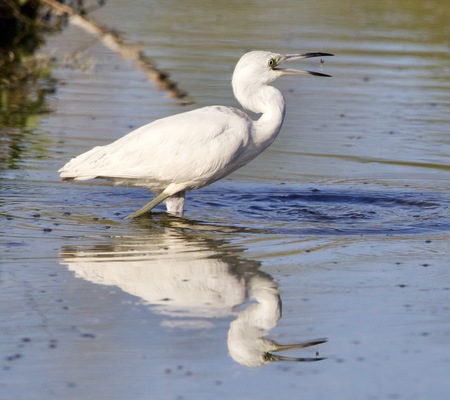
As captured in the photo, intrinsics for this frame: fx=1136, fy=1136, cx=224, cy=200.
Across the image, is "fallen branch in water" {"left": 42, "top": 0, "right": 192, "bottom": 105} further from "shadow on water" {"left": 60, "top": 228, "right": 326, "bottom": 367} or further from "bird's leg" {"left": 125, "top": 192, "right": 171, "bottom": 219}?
"shadow on water" {"left": 60, "top": 228, "right": 326, "bottom": 367}

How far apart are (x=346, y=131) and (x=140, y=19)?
9007 mm

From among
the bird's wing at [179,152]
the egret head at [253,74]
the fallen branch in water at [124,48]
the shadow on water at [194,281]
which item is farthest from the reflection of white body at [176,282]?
Result: the fallen branch in water at [124,48]

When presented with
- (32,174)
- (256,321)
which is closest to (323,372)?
(256,321)

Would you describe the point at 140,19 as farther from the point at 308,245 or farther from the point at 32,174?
the point at 308,245

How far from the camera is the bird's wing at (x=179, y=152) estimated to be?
28.2 feet

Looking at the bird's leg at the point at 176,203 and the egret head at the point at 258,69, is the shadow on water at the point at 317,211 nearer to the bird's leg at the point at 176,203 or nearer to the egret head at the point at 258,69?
the bird's leg at the point at 176,203

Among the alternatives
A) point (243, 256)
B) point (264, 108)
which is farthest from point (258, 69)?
point (243, 256)

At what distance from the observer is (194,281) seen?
6.99 m

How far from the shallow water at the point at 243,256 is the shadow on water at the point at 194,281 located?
0.02 m

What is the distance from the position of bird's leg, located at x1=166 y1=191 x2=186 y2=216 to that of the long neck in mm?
782

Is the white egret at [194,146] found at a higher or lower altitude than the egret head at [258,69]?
lower

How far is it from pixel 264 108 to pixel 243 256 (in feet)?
5.52

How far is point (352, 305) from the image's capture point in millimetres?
6598

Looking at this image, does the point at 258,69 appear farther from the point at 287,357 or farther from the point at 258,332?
the point at 287,357
